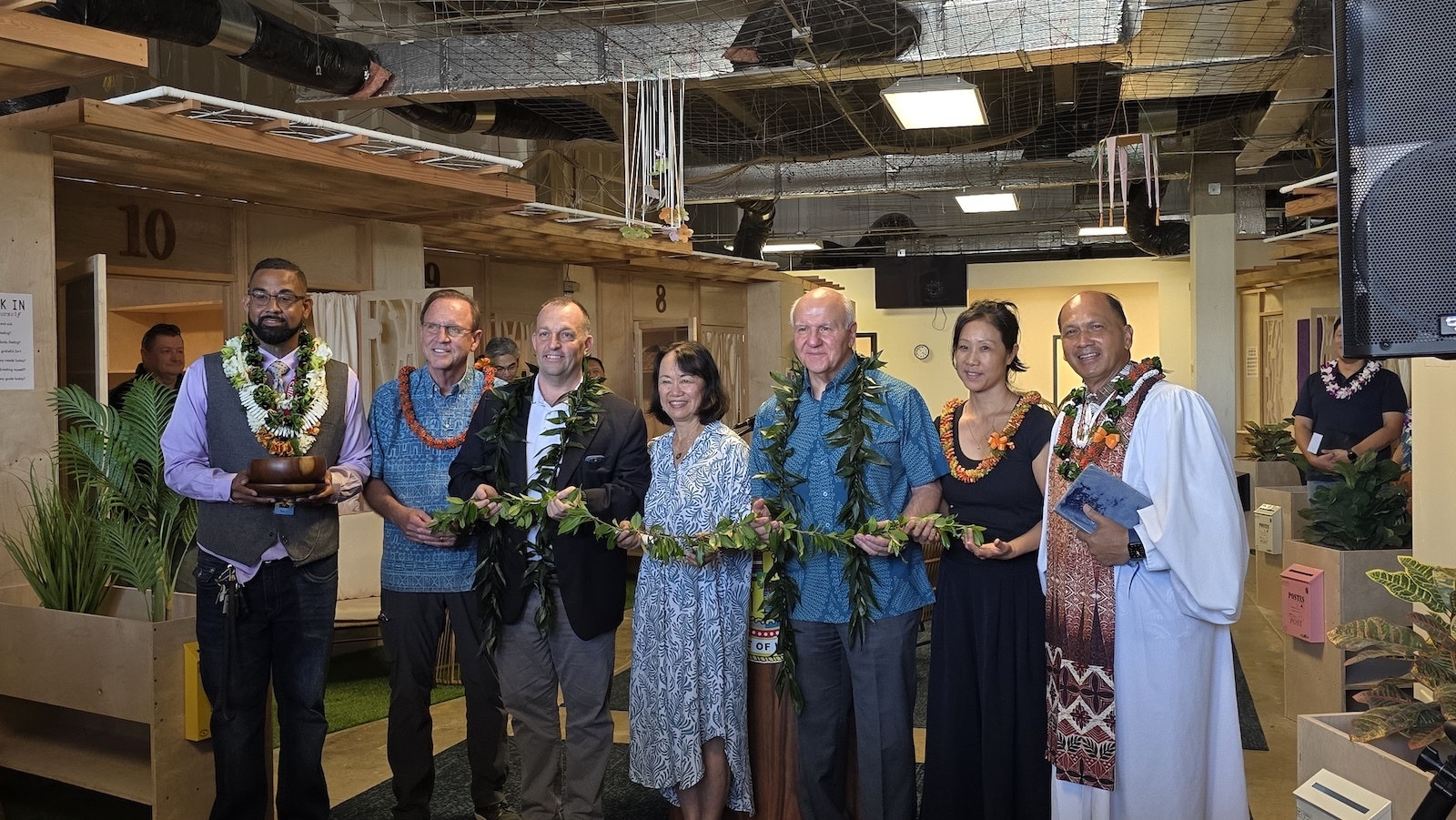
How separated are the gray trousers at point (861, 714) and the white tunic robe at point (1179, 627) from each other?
24.7 inches

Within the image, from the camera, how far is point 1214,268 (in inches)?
471

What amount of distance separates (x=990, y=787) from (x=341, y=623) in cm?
383

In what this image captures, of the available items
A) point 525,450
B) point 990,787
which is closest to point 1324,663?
point 990,787

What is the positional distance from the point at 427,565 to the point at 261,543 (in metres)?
0.57

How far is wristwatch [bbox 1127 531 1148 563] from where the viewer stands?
3.18 meters

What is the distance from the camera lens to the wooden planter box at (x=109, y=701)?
3904 millimetres

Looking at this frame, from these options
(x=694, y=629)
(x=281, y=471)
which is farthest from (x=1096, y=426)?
(x=281, y=471)

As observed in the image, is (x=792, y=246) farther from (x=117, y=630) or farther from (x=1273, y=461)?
(x=117, y=630)

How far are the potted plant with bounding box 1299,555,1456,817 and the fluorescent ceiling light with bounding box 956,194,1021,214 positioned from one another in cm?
986

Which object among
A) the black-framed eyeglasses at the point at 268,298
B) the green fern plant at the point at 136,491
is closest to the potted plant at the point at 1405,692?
the black-framed eyeglasses at the point at 268,298

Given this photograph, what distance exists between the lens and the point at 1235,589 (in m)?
3.09

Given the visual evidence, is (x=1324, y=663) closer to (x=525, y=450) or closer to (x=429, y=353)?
(x=525, y=450)

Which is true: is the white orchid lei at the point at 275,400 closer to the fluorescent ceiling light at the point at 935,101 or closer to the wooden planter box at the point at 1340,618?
the fluorescent ceiling light at the point at 935,101

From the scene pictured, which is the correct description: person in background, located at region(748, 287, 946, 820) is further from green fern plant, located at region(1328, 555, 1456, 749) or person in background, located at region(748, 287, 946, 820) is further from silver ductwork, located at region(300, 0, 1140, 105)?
silver ductwork, located at region(300, 0, 1140, 105)
